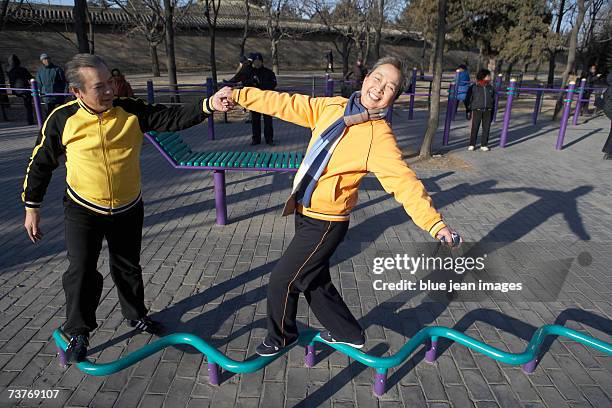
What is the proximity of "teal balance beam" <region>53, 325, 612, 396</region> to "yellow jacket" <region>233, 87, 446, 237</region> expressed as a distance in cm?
85

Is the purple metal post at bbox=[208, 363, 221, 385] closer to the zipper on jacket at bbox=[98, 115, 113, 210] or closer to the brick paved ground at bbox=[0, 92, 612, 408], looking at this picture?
the brick paved ground at bbox=[0, 92, 612, 408]

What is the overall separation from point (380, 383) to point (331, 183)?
4.01 feet

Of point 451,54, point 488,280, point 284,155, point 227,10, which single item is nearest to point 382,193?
point 284,155

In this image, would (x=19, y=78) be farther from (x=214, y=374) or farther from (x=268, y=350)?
(x=268, y=350)

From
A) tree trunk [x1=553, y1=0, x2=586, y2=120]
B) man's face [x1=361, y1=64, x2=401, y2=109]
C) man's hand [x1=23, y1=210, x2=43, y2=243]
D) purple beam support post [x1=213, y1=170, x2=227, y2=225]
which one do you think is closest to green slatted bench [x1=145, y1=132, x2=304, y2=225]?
purple beam support post [x1=213, y1=170, x2=227, y2=225]

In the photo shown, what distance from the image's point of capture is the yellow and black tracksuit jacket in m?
2.38

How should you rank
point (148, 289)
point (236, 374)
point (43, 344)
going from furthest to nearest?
point (148, 289) < point (43, 344) < point (236, 374)

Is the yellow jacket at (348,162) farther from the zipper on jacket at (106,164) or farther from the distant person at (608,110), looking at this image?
the distant person at (608,110)

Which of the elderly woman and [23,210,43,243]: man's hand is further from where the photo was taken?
[23,210,43,243]: man's hand

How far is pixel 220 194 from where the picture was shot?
484 cm

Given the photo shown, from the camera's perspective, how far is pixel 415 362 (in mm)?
2861

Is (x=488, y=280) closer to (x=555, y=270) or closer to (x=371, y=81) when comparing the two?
(x=555, y=270)

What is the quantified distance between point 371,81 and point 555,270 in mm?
3117

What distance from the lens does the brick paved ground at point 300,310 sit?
2582mm
